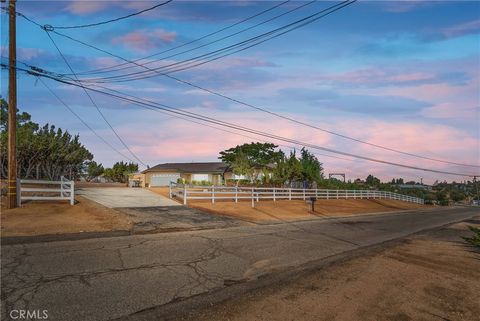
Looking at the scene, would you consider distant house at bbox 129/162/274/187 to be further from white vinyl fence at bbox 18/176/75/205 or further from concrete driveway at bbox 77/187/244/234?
white vinyl fence at bbox 18/176/75/205

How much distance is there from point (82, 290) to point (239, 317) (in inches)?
108

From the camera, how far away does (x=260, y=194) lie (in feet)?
111

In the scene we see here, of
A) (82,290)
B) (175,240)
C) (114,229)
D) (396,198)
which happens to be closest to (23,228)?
(114,229)

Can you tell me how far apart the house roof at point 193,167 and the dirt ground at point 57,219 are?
4688 centimetres

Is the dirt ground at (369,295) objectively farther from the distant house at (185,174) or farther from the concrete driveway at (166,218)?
the distant house at (185,174)

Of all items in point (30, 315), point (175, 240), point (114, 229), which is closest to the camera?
point (30, 315)

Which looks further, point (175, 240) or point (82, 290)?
point (175, 240)

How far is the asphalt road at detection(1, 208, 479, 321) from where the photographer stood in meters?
5.96

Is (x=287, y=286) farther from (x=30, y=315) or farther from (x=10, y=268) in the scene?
(x=10, y=268)

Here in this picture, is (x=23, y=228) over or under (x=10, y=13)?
under

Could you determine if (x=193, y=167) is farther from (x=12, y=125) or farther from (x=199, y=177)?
(x=12, y=125)

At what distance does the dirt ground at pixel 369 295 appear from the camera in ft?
19.4

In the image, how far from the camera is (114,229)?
1333cm

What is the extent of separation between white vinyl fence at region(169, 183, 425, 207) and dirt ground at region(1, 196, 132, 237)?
26.5ft
